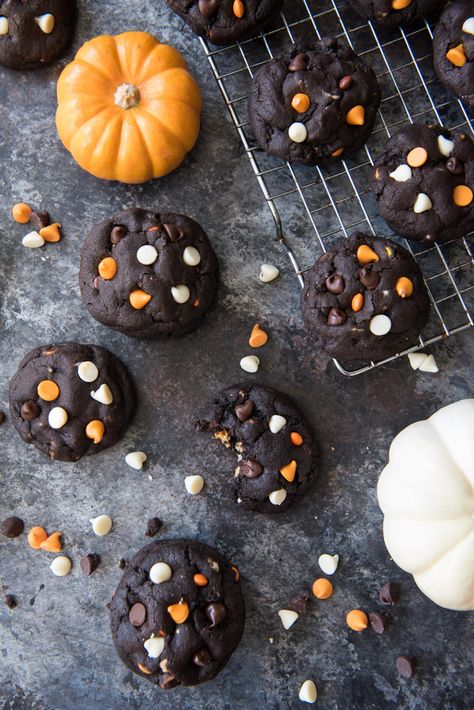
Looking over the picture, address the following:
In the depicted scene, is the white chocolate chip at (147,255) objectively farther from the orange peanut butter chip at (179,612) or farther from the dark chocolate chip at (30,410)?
the orange peanut butter chip at (179,612)

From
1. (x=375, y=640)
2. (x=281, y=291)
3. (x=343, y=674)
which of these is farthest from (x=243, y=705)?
(x=281, y=291)

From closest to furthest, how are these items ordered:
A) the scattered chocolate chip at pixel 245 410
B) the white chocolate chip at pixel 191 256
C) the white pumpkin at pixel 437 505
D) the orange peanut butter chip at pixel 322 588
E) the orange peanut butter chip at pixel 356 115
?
the white pumpkin at pixel 437 505 → the orange peanut butter chip at pixel 356 115 → the white chocolate chip at pixel 191 256 → the scattered chocolate chip at pixel 245 410 → the orange peanut butter chip at pixel 322 588

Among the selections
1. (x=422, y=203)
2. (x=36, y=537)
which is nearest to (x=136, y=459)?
(x=36, y=537)

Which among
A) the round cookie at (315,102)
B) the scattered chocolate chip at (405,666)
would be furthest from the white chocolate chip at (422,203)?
the scattered chocolate chip at (405,666)

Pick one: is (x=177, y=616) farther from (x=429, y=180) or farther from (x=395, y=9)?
(x=395, y=9)

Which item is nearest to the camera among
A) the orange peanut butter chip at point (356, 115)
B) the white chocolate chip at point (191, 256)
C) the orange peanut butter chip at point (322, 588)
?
the orange peanut butter chip at point (356, 115)

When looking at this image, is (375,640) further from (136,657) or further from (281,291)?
(281,291)
